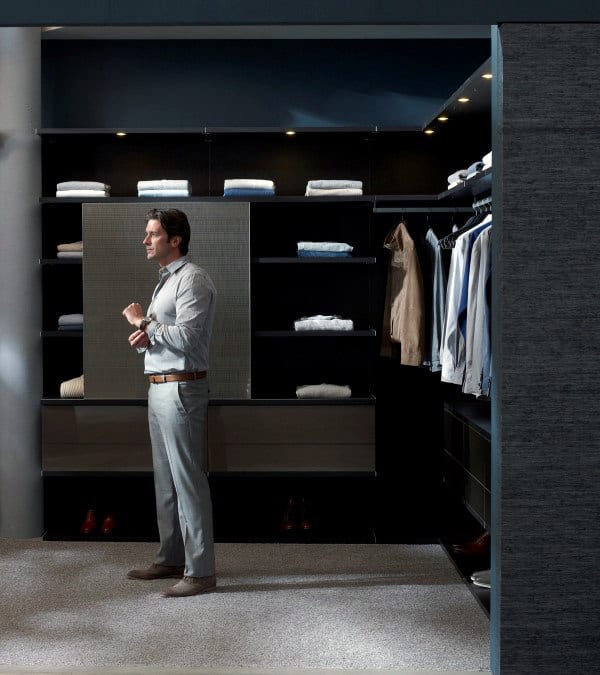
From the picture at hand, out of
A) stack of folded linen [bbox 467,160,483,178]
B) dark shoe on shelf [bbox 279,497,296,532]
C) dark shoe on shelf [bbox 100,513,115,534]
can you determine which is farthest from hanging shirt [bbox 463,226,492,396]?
dark shoe on shelf [bbox 100,513,115,534]

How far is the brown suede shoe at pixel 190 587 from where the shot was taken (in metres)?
4.05

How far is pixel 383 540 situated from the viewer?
5.05 meters

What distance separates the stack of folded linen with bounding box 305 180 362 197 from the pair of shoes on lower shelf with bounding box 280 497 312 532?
1.81m

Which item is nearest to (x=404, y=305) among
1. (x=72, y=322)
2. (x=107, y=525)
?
(x=72, y=322)

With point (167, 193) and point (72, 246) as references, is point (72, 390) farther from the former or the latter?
point (167, 193)

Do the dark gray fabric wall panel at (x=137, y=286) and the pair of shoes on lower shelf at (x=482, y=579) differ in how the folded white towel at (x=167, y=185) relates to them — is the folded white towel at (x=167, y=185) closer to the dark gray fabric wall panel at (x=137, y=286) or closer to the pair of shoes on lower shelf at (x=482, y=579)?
the dark gray fabric wall panel at (x=137, y=286)

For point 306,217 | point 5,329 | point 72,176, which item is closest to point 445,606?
point 306,217

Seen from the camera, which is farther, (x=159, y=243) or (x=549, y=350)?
(x=159, y=243)

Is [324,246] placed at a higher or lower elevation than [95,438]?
higher

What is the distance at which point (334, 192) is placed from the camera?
5035mm

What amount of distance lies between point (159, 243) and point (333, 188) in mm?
1290

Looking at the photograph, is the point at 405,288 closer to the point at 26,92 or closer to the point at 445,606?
the point at 445,606

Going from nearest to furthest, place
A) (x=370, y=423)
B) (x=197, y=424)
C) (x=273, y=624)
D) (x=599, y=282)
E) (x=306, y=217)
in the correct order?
1. (x=599, y=282)
2. (x=273, y=624)
3. (x=197, y=424)
4. (x=370, y=423)
5. (x=306, y=217)

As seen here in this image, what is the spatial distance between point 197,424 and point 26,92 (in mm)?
2250
